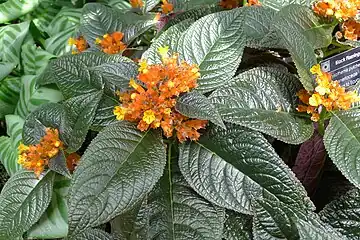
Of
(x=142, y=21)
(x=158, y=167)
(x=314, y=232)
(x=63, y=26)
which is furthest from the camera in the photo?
(x=63, y=26)

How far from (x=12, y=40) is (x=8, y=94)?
0.48 ft

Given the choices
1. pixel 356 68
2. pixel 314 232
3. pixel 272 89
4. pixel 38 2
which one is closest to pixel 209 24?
pixel 272 89

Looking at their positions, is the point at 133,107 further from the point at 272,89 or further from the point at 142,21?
the point at 142,21

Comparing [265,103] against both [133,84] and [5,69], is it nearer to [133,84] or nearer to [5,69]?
[133,84]

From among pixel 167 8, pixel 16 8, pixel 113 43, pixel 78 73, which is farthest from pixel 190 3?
pixel 16 8

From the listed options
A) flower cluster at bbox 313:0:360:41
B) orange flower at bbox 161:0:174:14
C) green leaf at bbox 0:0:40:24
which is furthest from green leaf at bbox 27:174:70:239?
green leaf at bbox 0:0:40:24

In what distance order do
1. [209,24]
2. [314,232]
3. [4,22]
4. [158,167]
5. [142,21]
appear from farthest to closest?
[4,22], [142,21], [209,24], [158,167], [314,232]

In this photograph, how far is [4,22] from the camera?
1.55 m

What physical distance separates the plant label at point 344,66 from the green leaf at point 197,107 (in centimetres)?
24

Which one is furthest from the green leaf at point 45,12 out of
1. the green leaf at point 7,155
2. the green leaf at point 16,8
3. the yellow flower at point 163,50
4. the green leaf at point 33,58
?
the yellow flower at point 163,50

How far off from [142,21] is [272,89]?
0.34 m

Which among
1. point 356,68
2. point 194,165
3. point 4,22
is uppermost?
point 356,68

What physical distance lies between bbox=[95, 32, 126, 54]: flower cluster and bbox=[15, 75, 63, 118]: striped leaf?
0.82ft

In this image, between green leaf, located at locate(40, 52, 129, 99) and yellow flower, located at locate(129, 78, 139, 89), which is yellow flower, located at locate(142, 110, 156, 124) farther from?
green leaf, located at locate(40, 52, 129, 99)
